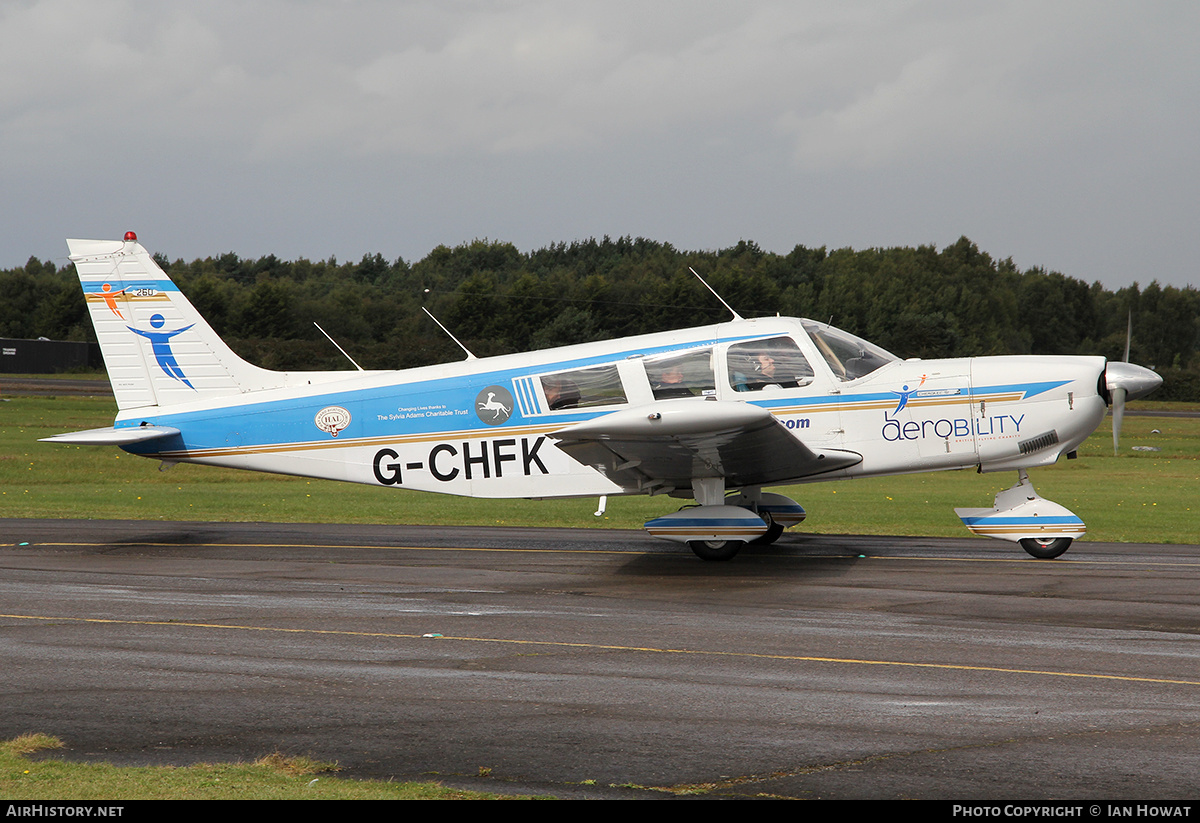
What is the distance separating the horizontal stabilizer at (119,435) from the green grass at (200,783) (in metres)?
8.72

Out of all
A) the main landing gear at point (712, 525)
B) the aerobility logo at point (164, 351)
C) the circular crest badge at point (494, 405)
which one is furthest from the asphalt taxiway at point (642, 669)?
the aerobility logo at point (164, 351)

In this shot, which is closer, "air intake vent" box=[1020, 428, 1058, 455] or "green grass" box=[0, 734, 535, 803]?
"green grass" box=[0, 734, 535, 803]

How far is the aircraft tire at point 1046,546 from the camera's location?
39.2 feet

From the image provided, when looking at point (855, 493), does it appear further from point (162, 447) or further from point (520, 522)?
point (162, 447)

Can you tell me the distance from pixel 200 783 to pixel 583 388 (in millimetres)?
8404

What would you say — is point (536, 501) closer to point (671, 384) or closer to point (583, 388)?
point (583, 388)

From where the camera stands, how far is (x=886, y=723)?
5.63 m

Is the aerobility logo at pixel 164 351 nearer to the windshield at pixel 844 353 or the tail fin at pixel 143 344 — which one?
the tail fin at pixel 143 344

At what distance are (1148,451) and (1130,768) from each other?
109ft

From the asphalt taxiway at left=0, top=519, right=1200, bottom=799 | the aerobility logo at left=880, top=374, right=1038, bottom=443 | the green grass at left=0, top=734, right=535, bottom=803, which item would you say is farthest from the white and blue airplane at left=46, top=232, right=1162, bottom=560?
the green grass at left=0, top=734, right=535, bottom=803

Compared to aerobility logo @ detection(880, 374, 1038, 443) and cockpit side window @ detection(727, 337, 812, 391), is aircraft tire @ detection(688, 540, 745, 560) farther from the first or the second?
aerobility logo @ detection(880, 374, 1038, 443)

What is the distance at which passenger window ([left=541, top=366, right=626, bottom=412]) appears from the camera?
1251 cm

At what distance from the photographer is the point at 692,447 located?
1138 centimetres

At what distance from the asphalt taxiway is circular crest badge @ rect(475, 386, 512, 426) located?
5.59 feet
